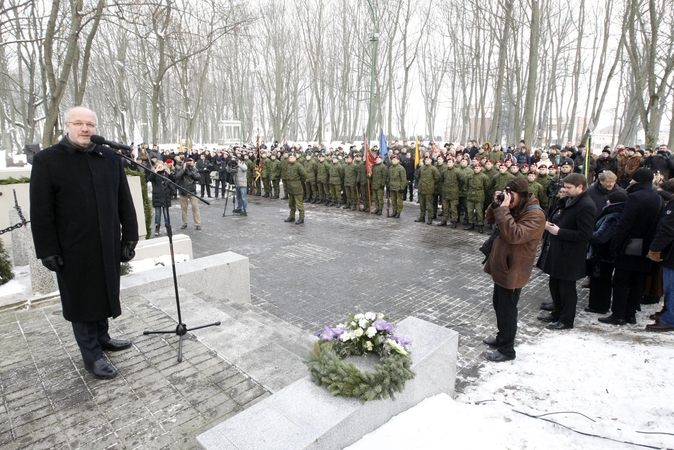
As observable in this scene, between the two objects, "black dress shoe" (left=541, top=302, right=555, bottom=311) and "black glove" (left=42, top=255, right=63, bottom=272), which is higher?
"black glove" (left=42, top=255, right=63, bottom=272)

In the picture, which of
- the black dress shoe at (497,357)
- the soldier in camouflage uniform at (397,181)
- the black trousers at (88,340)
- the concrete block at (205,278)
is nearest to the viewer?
the black trousers at (88,340)

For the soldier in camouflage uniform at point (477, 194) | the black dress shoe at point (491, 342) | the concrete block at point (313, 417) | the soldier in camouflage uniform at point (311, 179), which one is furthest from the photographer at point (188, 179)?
the concrete block at point (313, 417)

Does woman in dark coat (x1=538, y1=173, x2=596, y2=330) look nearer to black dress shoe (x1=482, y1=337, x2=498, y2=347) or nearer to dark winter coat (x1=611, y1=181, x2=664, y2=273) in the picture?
dark winter coat (x1=611, y1=181, x2=664, y2=273)

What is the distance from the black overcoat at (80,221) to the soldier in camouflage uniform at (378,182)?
34.9ft

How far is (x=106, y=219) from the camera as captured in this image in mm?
3268

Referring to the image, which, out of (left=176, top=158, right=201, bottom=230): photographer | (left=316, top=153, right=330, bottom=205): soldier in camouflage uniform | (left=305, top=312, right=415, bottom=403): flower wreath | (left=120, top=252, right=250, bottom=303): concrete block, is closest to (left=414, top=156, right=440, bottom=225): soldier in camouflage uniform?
(left=316, top=153, right=330, bottom=205): soldier in camouflage uniform

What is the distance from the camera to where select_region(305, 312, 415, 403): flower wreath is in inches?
109

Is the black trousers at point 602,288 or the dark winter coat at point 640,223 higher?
the dark winter coat at point 640,223

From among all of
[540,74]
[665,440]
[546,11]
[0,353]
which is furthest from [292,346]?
[540,74]

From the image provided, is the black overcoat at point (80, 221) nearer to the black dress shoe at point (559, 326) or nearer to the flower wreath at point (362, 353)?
the flower wreath at point (362, 353)

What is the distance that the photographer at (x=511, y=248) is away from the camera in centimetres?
414

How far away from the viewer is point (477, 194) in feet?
36.7

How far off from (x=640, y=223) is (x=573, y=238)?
1129 millimetres

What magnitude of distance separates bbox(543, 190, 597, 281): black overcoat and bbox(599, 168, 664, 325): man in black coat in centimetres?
72
